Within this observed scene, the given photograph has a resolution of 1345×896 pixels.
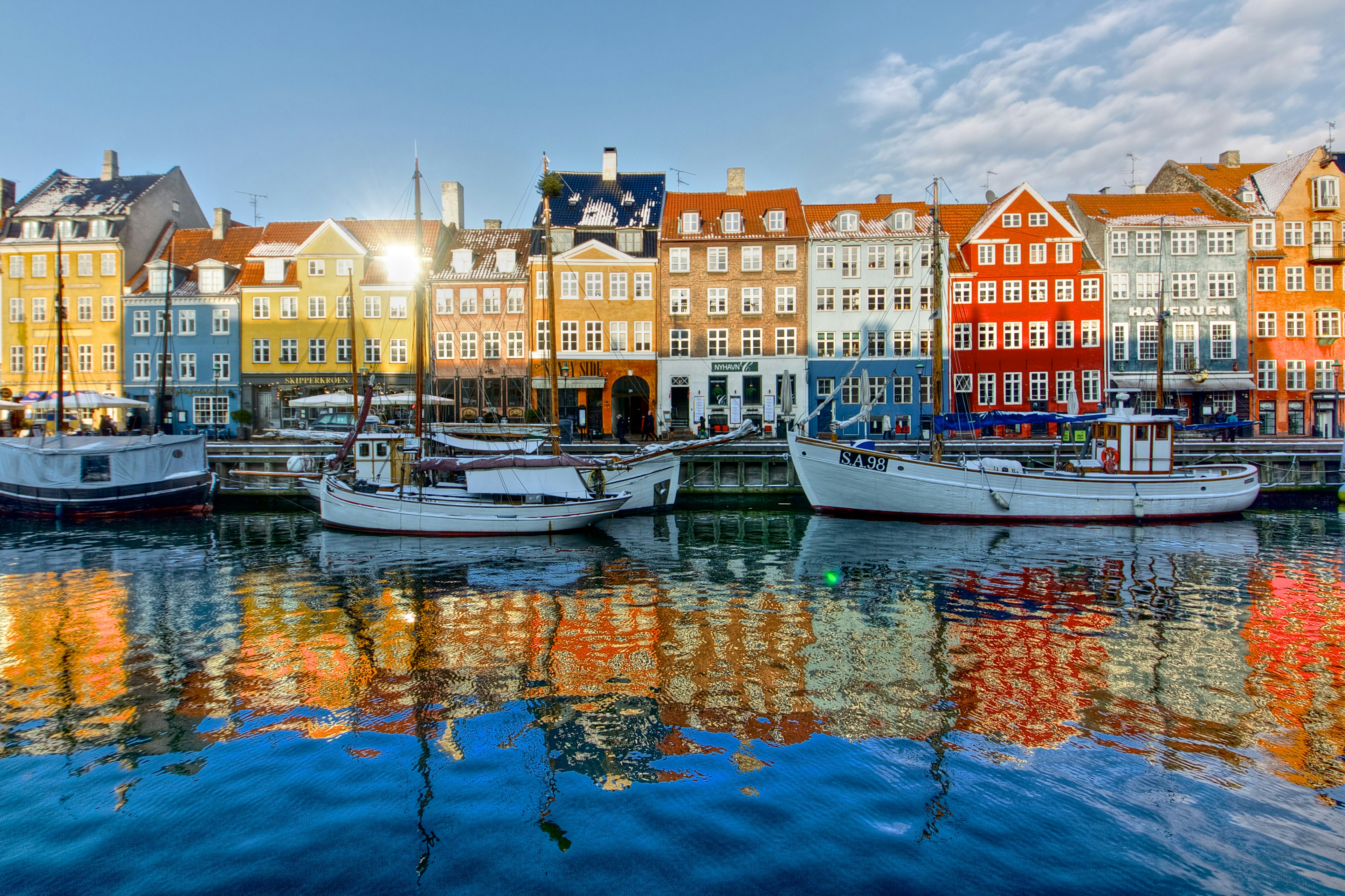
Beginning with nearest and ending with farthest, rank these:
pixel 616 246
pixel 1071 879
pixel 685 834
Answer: pixel 1071 879
pixel 685 834
pixel 616 246

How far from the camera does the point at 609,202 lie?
50969 millimetres

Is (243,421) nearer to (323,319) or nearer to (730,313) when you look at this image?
(323,319)

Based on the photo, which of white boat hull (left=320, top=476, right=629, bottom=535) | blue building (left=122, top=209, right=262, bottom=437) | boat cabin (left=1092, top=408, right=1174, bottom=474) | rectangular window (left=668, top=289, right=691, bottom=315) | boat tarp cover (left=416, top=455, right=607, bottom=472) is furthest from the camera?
blue building (left=122, top=209, right=262, bottom=437)

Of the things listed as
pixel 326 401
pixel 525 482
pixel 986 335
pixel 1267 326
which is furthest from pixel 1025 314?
pixel 326 401

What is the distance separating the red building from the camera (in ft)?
159

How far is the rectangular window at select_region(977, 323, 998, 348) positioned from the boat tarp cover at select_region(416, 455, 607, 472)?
31.6 metres

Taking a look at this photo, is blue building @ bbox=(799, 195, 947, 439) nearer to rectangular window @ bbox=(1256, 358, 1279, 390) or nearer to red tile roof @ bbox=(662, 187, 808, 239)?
red tile roof @ bbox=(662, 187, 808, 239)

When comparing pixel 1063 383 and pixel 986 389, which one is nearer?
pixel 1063 383

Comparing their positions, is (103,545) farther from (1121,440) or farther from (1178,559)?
(1121,440)

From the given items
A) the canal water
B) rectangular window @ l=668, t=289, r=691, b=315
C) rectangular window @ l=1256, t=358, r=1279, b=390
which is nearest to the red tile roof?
rectangular window @ l=668, t=289, r=691, b=315

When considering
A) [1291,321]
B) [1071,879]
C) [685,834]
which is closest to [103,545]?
[685,834]

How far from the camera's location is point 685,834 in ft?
23.1

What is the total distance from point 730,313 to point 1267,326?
107 feet

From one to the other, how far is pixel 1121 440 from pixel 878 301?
21.8 meters
